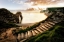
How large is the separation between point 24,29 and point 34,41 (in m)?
1.84

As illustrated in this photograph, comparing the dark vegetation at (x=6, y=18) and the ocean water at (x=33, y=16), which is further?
the dark vegetation at (x=6, y=18)

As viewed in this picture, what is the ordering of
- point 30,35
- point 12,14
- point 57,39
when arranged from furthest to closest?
1. point 12,14
2. point 30,35
3. point 57,39

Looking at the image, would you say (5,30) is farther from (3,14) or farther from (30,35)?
(30,35)

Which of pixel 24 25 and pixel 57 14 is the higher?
pixel 57 14

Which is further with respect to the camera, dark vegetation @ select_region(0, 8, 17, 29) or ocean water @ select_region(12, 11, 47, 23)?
dark vegetation @ select_region(0, 8, 17, 29)

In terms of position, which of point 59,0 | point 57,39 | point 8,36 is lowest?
point 8,36

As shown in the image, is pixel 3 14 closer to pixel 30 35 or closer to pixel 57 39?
pixel 30 35

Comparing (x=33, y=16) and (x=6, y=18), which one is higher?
(x=33, y=16)

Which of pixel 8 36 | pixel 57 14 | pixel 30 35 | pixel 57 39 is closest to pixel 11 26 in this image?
pixel 8 36

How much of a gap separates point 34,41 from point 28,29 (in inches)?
72.8

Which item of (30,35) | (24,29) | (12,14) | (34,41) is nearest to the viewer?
(34,41)

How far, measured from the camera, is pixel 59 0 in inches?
318

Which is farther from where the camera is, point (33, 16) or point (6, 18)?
point (6, 18)

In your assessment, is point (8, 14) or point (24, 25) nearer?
point (24, 25)
